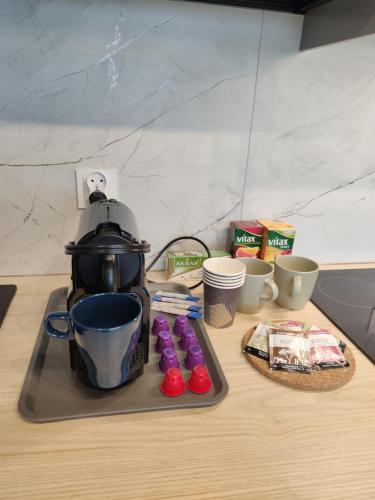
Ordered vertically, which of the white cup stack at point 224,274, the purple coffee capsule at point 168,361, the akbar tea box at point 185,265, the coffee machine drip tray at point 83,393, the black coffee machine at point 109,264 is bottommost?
the coffee machine drip tray at point 83,393

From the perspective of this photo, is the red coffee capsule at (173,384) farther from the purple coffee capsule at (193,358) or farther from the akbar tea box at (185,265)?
the akbar tea box at (185,265)

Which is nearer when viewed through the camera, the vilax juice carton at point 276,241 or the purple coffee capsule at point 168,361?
the purple coffee capsule at point 168,361

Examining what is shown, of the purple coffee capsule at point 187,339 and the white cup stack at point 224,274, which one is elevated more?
the white cup stack at point 224,274

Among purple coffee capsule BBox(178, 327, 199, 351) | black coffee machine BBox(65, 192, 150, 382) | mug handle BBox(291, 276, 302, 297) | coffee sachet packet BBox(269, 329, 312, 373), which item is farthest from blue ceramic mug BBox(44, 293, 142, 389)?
mug handle BBox(291, 276, 302, 297)

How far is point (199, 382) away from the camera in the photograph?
1.72ft

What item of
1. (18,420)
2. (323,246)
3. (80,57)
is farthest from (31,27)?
(323,246)

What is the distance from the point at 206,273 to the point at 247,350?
0.50ft

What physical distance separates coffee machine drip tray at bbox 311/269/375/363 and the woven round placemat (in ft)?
0.28

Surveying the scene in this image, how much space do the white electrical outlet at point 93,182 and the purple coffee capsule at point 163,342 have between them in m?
0.36

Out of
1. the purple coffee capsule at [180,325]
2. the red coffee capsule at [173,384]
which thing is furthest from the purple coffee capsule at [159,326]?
the red coffee capsule at [173,384]

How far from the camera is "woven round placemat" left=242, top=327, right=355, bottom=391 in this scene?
549mm

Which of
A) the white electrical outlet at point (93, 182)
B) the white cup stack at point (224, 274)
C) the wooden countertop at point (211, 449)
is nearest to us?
the wooden countertop at point (211, 449)

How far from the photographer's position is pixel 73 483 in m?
0.40

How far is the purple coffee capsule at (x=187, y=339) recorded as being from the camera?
0.61m
